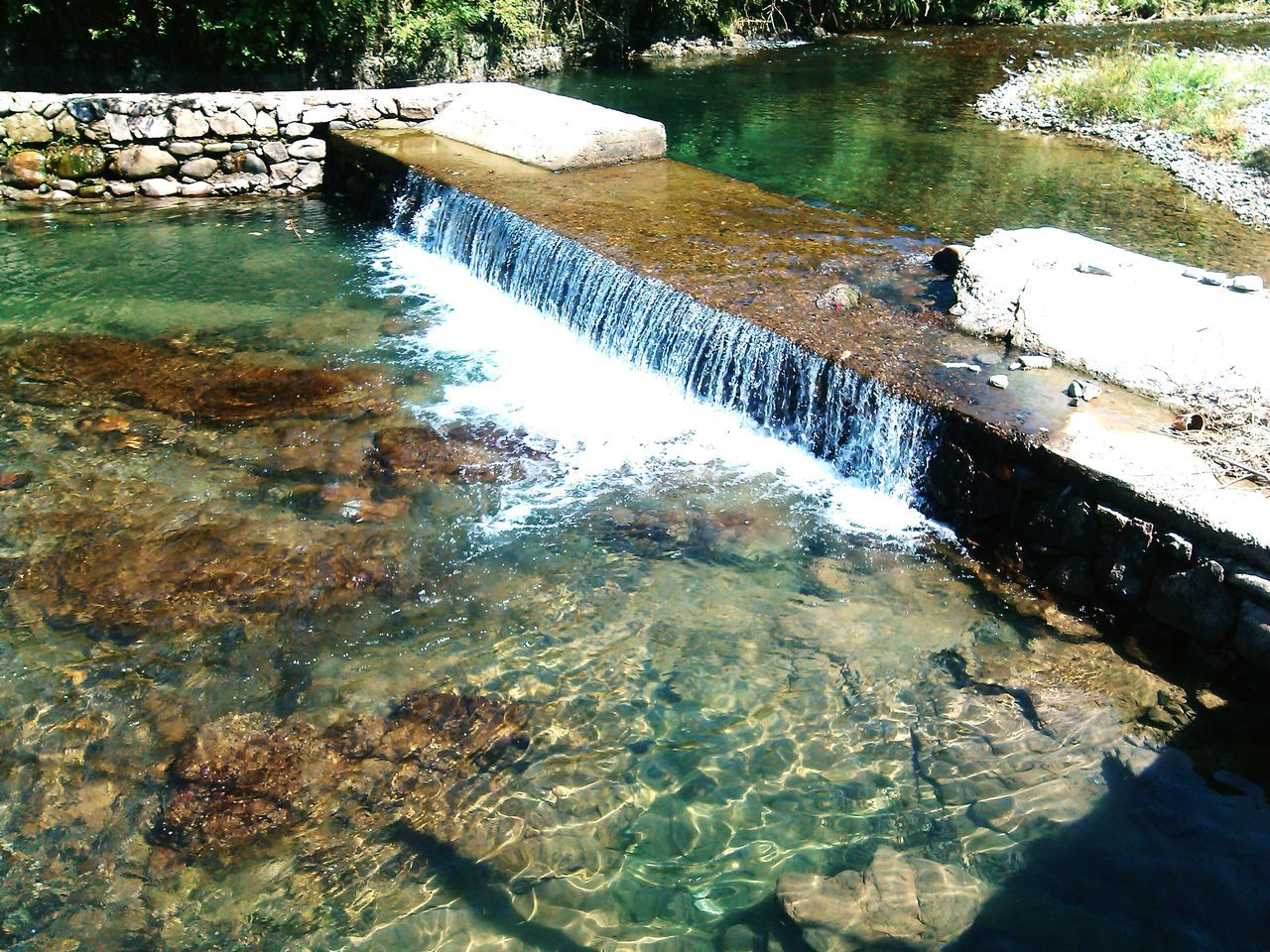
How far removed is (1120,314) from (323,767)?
5272 millimetres

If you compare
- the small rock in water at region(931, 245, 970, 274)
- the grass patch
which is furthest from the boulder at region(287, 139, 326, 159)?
the grass patch

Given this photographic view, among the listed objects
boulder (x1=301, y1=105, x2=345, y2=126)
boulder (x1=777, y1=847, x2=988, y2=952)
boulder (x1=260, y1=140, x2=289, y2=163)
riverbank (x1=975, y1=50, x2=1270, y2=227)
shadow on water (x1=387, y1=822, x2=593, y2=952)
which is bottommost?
shadow on water (x1=387, y1=822, x2=593, y2=952)

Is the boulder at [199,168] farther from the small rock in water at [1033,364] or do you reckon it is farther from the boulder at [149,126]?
the small rock in water at [1033,364]

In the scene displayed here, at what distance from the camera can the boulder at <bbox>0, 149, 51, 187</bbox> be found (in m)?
11.5

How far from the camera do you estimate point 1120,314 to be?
6.29m

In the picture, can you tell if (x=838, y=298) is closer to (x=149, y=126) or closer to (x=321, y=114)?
(x=321, y=114)

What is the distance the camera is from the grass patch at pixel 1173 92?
12906mm

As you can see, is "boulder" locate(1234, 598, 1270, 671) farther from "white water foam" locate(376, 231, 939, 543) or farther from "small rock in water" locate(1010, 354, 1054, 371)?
"small rock in water" locate(1010, 354, 1054, 371)

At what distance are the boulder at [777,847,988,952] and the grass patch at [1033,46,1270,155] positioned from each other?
11.4 meters

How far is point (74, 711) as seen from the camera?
476 centimetres

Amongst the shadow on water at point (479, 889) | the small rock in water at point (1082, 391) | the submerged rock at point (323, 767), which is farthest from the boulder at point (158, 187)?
the small rock in water at point (1082, 391)

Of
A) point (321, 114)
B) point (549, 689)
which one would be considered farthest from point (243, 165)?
point (549, 689)

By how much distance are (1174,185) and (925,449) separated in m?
7.81

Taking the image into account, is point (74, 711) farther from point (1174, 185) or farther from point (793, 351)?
point (1174, 185)
